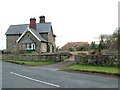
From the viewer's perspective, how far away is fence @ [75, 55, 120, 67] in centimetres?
2570

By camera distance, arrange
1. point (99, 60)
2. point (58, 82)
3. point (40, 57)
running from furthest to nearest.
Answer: point (40, 57) → point (99, 60) → point (58, 82)

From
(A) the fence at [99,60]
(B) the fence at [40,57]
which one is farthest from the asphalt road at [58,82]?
(B) the fence at [40,57]

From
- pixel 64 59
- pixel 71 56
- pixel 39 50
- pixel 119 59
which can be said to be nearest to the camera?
pixel 119 59

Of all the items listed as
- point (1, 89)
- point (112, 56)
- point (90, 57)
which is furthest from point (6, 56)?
point (1, 89)

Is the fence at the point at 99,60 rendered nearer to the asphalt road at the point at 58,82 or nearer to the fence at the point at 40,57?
the fence at the point at 40,57

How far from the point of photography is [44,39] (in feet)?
210

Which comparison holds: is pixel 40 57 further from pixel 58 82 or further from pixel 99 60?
pixel 58 82

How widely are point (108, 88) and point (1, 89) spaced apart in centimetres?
500

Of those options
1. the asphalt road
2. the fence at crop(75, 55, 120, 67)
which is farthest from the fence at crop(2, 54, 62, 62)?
the asphalt road

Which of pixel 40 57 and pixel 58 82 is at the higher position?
pixel 40 57

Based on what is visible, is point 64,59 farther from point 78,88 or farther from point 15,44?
point 15,44

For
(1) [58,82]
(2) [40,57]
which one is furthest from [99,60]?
(2) [40,57]

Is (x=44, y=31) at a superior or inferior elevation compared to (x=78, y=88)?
superior

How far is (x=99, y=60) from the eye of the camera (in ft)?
90.7
